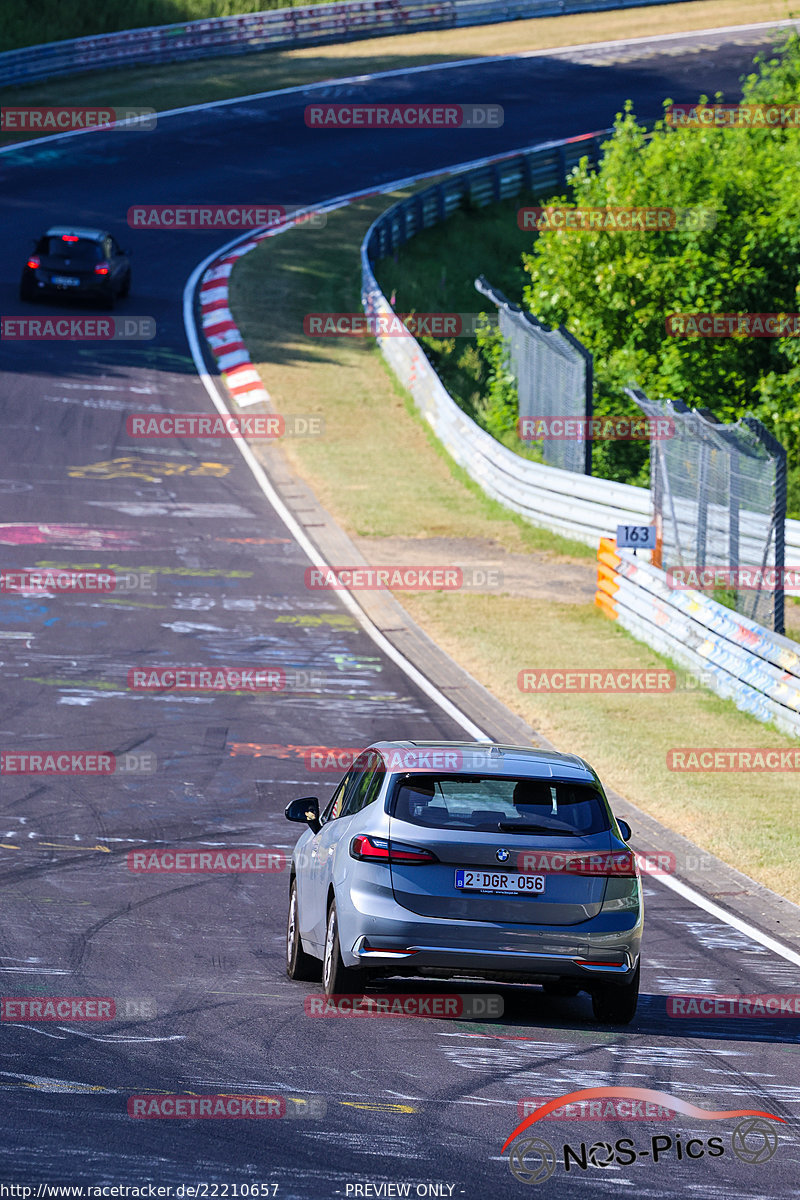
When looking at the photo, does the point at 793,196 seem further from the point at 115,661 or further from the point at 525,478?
the point at 115,661

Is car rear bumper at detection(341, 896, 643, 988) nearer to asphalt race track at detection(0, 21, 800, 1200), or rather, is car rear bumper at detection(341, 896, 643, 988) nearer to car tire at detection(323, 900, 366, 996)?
car tire at detection(323, 900, 366, 996)

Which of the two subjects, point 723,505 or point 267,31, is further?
point 267,31

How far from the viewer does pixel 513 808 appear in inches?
340

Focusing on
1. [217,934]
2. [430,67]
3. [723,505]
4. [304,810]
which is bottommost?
[217,934]

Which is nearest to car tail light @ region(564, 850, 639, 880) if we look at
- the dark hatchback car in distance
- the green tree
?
the green tree

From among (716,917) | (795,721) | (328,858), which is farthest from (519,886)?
(795,721)

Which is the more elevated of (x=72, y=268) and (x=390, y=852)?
(x=72, y=268)

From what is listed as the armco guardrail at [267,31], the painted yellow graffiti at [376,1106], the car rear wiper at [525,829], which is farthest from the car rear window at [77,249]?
the painted yellow graffiti at [376,1106]

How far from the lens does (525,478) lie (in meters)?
27.2

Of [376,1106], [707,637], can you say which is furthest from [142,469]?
[376,1106]

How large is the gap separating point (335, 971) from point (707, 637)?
10.9m

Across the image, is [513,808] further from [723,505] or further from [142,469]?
[142,469]

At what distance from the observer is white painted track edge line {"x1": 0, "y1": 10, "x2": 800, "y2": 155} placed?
169ft

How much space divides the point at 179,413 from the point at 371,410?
14.0 feet
